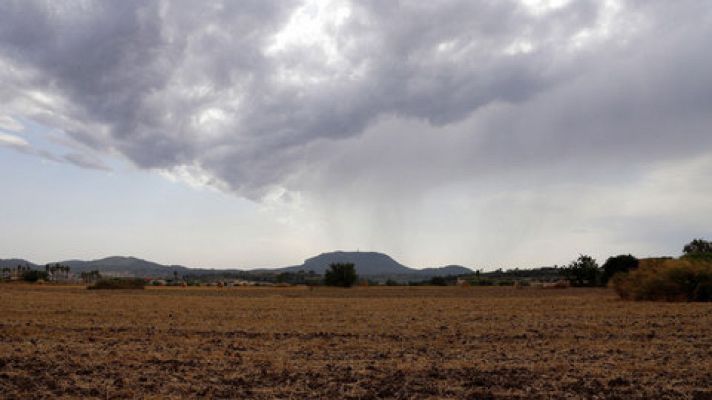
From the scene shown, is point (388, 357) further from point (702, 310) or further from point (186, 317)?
point (702, 310)

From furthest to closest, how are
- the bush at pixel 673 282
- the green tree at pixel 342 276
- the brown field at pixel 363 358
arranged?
the green tree at pixel 342 276 → the bush at pixel 673 282 → the brown field at pixel 363 358

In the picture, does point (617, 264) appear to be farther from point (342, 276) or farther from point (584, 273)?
point (342, 276)

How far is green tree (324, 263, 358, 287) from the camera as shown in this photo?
335ft

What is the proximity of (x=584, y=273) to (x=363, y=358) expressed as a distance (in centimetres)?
8334

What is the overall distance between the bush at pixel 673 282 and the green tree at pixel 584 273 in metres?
48.3

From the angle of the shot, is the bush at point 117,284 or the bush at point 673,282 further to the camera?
the bush at point 117,284

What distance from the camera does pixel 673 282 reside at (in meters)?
42.8

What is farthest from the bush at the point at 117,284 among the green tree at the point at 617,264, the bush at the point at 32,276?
the green tree at the point at 617,264

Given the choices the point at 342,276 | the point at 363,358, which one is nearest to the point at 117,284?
the point at 342,276

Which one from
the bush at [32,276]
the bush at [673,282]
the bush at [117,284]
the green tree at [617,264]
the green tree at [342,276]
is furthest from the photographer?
the bush at [32,276]

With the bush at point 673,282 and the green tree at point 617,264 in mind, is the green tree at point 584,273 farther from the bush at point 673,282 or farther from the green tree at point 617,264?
the bush at point 673,282

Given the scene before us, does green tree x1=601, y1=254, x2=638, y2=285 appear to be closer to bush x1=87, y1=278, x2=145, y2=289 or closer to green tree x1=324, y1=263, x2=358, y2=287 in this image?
green tree x1=324, y1=263, x2=358, y2=287

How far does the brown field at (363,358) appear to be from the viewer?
12195 mm

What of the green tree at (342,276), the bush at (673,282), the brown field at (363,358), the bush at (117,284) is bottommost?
the brown field at (363,358)
